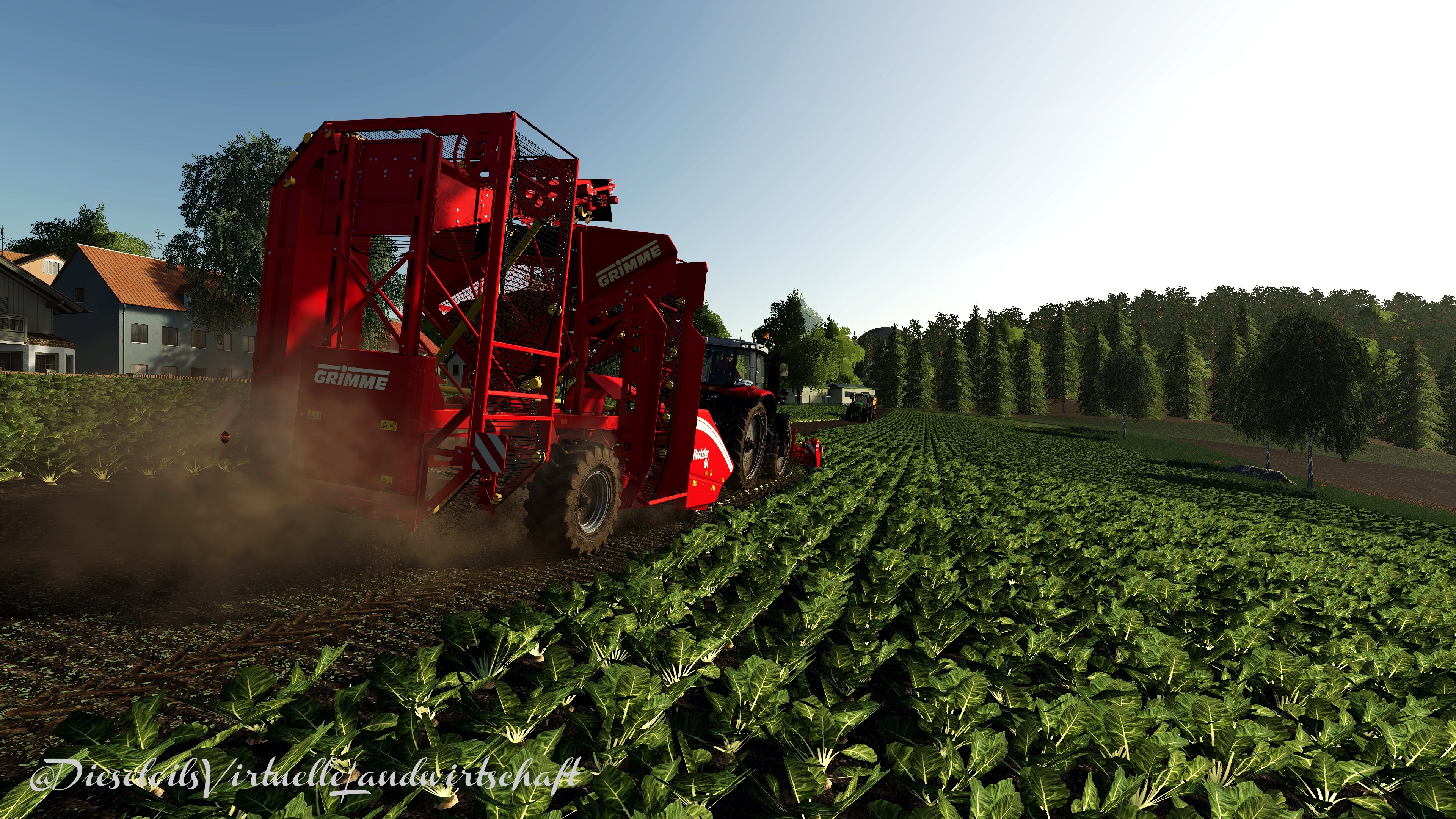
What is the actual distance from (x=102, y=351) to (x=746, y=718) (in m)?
40.9

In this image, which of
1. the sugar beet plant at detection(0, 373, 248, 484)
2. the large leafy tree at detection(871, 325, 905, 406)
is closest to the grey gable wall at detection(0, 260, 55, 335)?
the sugar beet plant at detection(0, 373, 248, 484)

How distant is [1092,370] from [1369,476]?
3246 cm

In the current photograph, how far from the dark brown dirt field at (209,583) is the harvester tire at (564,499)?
24 centimetres

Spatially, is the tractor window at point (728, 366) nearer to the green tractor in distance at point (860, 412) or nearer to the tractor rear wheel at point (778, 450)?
the tractor rear wheel at point (778, 450)

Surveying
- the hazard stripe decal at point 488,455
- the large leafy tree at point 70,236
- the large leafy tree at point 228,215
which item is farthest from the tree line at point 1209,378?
the large leafy tree at point 70,236

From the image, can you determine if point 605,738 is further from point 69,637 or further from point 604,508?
point 604,508

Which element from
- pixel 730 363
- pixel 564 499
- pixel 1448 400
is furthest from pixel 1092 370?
pixel 564 499

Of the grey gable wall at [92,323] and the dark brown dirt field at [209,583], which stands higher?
the grey gable wall at [92,323]

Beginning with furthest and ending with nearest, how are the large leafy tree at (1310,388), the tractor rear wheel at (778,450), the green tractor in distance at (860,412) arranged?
the green tractor in distance at (860,412) < the large leafy tree at (1310,388) < the tractor rear wheel at (778,450)

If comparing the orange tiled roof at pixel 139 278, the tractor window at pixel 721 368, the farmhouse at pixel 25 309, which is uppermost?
the orange tiled roof at pixel 139 278

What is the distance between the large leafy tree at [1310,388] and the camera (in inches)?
985

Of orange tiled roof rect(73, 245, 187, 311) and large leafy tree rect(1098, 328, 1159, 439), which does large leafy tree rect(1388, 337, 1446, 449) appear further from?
orange tiled roof rect(73, 245, 187, 311)

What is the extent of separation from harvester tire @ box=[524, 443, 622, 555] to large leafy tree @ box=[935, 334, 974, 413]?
76.0 m

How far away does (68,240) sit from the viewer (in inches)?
1852
